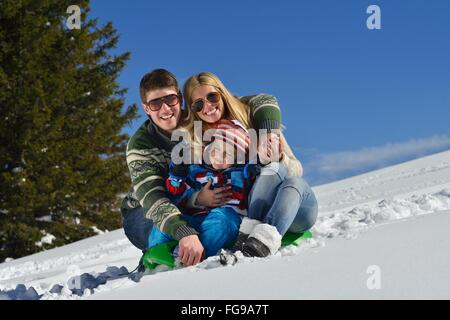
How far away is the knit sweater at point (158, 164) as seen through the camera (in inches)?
110

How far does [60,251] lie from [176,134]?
5.70 metres

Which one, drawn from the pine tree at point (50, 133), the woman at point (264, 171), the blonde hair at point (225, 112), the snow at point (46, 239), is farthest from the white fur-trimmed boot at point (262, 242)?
the snow at point (46, 239)

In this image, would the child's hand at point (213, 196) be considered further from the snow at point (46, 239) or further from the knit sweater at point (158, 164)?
the snow at point (46, 239)

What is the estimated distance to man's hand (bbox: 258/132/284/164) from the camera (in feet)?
9.17

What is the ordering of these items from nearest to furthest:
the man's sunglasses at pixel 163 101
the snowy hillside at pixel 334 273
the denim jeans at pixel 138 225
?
the snowy hillside at pixel 334 273 → the man's sunglasses at pixel 163 101 → the denim jeans at pixel 138 225

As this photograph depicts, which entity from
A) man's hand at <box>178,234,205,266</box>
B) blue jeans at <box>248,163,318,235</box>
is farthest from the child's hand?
man's hand at <box>178,234,205,266</box>

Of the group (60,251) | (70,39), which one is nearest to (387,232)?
(60,251)

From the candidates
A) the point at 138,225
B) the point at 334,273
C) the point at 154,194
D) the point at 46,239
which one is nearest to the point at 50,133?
the point at 46,239

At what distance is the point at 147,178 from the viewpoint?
117 inches

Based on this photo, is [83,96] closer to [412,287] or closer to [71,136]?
[71,136]

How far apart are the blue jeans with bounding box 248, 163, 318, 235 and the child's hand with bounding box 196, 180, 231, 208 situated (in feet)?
0.51

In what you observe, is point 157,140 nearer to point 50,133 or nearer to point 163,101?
point 163,101

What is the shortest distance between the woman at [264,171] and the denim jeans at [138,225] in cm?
89

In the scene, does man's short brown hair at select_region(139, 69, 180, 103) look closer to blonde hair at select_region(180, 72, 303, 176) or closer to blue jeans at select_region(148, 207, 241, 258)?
blonde hair at select_region(180, 72, 303, 176)
